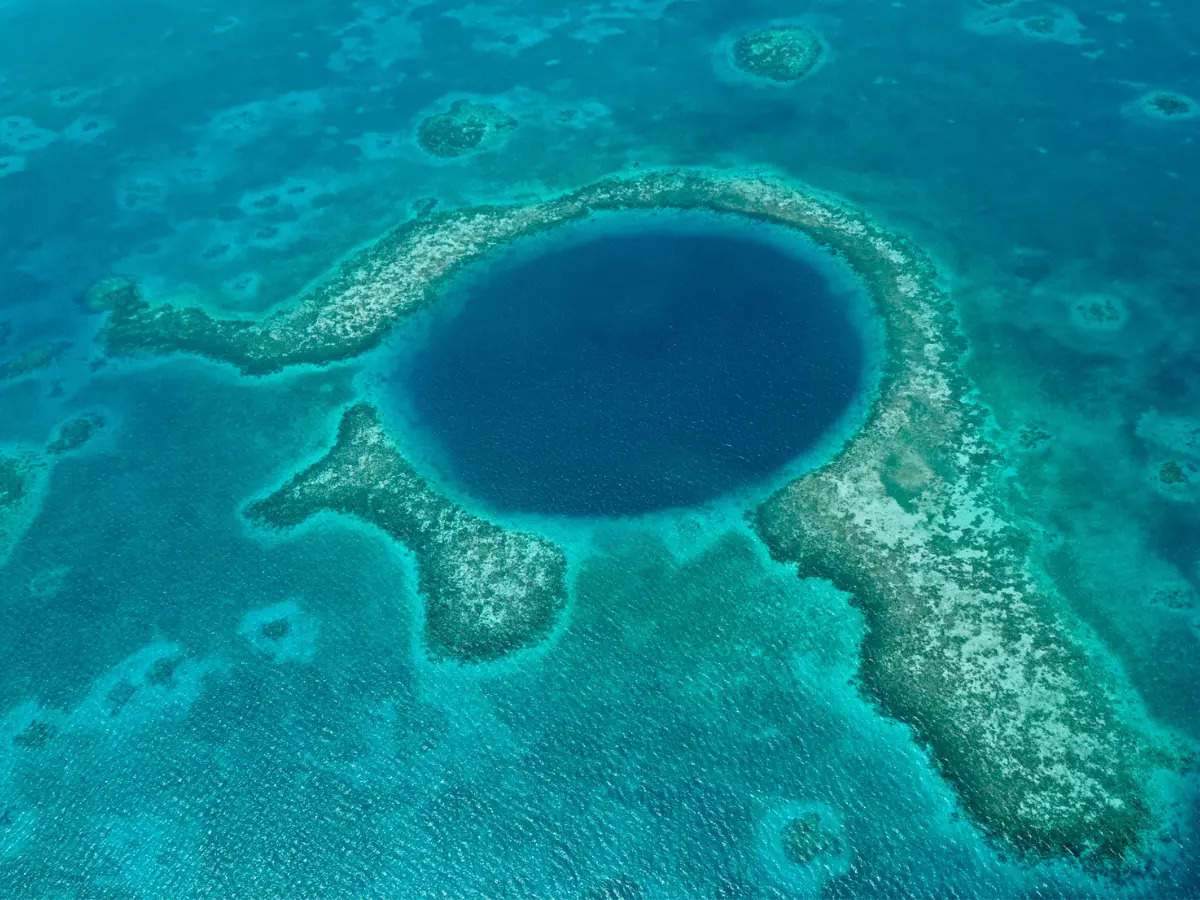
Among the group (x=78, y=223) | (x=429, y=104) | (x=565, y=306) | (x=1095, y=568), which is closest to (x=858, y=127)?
(x=565, y=306)

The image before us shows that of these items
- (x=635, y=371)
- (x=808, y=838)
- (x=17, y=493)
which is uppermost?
(x=635, y=371)

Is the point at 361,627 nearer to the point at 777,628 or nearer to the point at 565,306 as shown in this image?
the point at 777,628

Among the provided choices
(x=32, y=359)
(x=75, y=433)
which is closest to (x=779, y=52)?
(x=75, y=433)

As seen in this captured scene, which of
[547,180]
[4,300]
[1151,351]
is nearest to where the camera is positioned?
[1151,351]

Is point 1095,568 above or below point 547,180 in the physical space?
below

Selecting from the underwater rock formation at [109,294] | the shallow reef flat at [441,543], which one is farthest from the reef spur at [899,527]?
the underwater rock formation at [109,294]

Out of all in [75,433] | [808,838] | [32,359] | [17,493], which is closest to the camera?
[808,838]

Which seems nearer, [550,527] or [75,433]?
[550,527]

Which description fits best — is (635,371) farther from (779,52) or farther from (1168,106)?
(1168,106)
